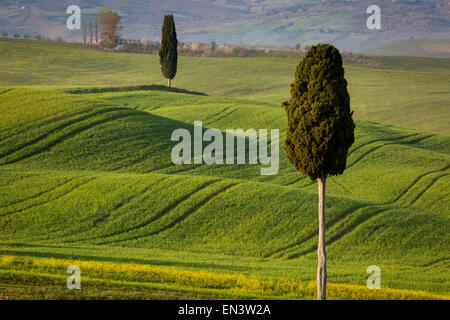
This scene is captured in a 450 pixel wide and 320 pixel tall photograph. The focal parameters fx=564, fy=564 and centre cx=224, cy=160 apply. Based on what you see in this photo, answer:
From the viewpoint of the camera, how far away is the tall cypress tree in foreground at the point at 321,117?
23.1 m

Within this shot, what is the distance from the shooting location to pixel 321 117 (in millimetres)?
23266

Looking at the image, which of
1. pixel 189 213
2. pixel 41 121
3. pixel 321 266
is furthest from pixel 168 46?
pixel 321 266

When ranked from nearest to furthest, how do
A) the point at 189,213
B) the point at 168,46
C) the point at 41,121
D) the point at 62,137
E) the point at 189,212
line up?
the point at 189,213, the point at 189,212, the point at 62,137, the point at 41,121, the point at 168,46

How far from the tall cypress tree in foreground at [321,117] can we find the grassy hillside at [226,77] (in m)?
81.6

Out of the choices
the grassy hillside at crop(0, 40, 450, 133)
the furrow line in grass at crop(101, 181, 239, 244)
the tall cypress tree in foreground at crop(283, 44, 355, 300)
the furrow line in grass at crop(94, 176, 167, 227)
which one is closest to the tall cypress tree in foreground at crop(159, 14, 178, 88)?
the grassy hillside at crop(0, 40, 450, 133)

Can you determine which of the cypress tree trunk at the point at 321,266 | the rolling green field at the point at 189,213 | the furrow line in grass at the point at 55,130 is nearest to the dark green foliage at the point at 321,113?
the cypress tree trunk at the point at 321,266

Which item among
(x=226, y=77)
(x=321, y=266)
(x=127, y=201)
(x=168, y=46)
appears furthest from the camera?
(x=226, y=77)

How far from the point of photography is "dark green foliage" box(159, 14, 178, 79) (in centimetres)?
9200

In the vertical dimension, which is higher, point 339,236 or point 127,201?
point 127,201

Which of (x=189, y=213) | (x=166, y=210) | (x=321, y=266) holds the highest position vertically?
(x=321, y=266)

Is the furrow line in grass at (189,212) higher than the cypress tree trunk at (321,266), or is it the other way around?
the cypress tree trunk at (321,266)

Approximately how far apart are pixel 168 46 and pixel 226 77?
50.6 metres

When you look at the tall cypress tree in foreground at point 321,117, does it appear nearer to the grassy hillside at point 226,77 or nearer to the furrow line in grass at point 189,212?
the furrow line in grass at point 189,212

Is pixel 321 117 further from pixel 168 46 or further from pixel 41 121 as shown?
pixel 168 46
